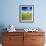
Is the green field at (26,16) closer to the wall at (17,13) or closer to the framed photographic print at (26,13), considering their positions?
the framed photographic print at (26,13)

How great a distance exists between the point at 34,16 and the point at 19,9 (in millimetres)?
540

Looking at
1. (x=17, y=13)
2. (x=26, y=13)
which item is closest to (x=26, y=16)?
(x=26, y=13)

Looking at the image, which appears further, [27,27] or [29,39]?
[27,27]

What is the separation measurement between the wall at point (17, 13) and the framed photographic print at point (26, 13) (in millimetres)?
98

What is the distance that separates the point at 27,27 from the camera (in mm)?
4230

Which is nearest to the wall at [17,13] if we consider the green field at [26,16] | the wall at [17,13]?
the wall at [17,13]

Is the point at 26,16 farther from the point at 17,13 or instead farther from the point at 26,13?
the point at 17,13

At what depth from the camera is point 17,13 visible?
13.7 feet

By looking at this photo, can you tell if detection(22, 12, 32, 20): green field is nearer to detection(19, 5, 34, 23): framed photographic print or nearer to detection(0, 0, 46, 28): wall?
detection(19, 5, 34, 23): framed photographic print

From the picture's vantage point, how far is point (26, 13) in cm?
418

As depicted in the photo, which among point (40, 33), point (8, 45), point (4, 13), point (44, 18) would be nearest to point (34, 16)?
point (44, 18)

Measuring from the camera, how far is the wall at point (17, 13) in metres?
4.15

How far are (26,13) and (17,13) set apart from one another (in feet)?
0.96

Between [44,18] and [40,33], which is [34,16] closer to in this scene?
[44,18]
